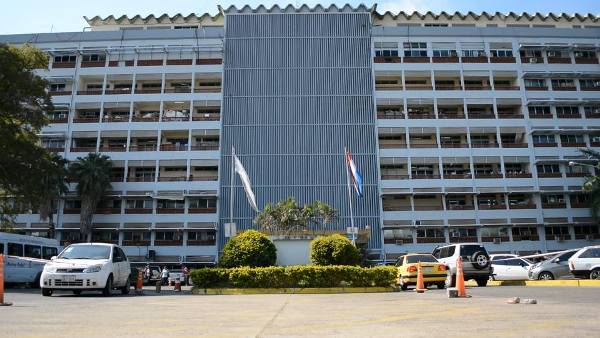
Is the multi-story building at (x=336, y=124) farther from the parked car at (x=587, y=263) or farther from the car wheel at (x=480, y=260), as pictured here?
the parked car at (x=587, y=263)

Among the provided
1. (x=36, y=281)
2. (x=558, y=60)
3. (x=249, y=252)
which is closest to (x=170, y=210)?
(x=36, y=281)

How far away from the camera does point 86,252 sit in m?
15.0

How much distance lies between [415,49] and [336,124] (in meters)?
11.6

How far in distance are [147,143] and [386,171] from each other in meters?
24.1

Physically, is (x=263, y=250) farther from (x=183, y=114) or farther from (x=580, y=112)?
(x=580, y=112)

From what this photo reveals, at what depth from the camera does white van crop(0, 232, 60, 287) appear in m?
21.3

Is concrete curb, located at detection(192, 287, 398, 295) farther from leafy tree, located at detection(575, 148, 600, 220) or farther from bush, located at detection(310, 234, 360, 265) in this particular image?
leafy tree, located at detection(575, 148, 600, 220)

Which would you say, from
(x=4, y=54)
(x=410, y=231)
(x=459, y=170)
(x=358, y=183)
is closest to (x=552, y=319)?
(x=358, y=183)

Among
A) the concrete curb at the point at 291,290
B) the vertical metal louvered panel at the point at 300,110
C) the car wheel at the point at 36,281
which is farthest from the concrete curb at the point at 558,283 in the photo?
the vertical metal louvered panel at the point at 300,110

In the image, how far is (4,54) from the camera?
2391 centimetres

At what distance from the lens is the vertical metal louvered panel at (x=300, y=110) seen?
47.7 meters

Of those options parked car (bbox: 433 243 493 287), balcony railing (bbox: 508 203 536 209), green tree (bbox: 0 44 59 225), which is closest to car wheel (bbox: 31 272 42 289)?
green tree (bbox: 0 44 59 225)

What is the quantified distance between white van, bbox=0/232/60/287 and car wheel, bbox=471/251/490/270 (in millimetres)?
19071

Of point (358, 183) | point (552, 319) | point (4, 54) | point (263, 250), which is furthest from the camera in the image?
point (358, 183)
